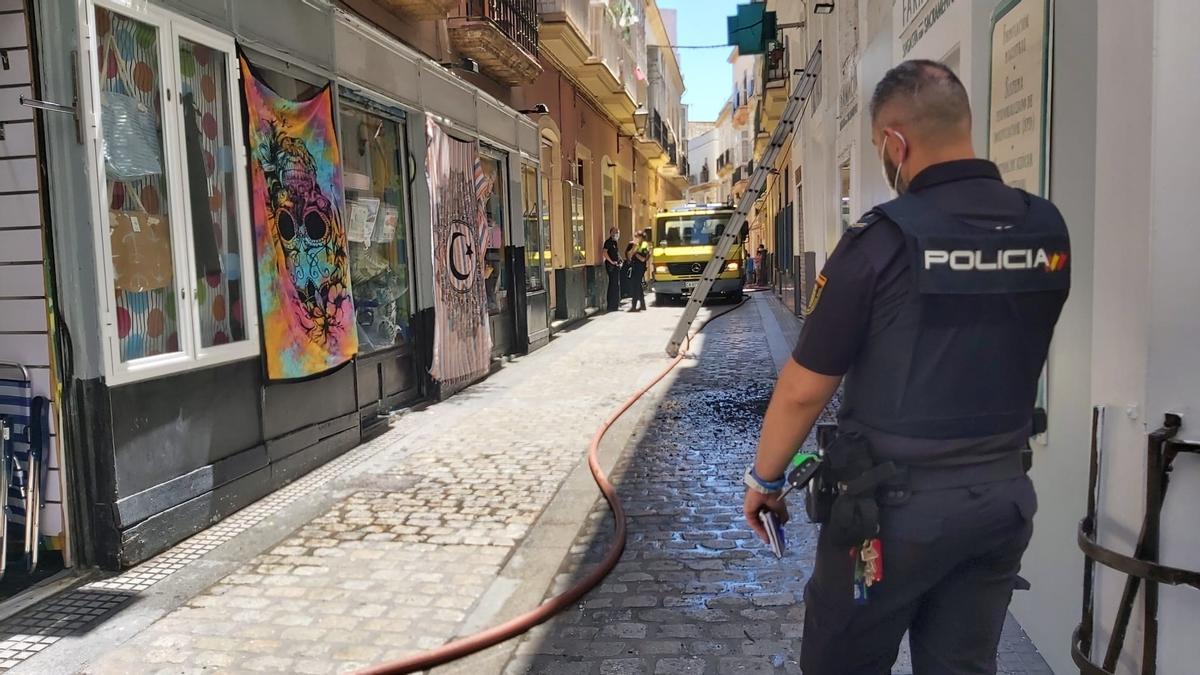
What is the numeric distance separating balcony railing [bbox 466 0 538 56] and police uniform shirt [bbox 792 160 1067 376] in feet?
30.3

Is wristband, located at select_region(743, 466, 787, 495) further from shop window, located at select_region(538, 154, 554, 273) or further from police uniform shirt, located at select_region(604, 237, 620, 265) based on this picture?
police uniform shirt, located at select_region(604, 237, 620, 265)

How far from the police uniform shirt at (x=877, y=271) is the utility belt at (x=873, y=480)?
0.21m

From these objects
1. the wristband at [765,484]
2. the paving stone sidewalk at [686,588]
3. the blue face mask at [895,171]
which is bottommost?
the paving stone sidewalk at [686,588]

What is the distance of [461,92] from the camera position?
982 cm

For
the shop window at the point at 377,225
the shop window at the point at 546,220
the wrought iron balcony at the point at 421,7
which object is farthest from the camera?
the shop window at the point at 546,220

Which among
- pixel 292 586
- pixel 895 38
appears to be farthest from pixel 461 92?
pixel 292 586

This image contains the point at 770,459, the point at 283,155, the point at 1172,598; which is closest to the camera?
the point at 770,459

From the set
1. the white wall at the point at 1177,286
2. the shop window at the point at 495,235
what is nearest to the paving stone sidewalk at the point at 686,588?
the white wall at the point at 1177,286

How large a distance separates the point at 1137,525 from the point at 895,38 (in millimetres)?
4925

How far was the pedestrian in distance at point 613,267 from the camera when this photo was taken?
2003 cm

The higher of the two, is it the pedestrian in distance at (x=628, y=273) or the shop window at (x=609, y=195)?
the shop window at (x=609, y=195)

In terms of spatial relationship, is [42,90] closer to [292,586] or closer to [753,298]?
[292,586]

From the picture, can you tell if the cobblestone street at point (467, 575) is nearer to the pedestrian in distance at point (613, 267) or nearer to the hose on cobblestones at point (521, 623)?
the hose on cobblestones at point (521, 623)

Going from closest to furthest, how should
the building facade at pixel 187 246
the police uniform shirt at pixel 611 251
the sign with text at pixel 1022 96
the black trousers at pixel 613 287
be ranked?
1. the sign with text at pixel 1022 96
2. the building facade at pixel 187 246
3. the police uniform shirt at pixel 611 251
4. the black trousers at pixel 613 287
